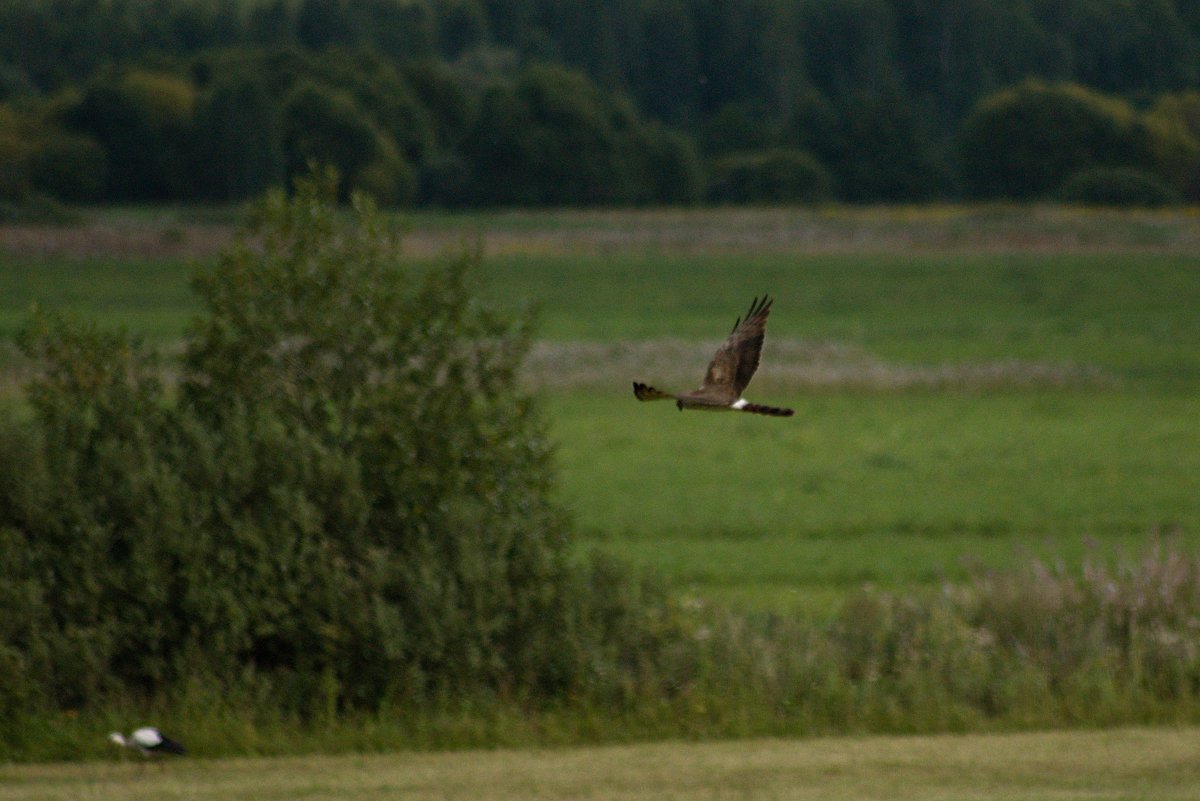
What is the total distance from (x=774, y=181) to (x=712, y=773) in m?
91.8

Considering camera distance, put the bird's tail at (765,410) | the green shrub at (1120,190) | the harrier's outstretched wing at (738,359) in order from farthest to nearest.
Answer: the green shrub at (1120,190), the harrier's outstretched wing at (738,359), the bird's tail at (765,410)

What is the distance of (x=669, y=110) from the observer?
134 metres

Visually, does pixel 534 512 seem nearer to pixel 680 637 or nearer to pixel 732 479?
pixel 680 637

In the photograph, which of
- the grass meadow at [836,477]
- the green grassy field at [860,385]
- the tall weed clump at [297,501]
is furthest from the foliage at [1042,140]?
the tall weed clump at [297,501]

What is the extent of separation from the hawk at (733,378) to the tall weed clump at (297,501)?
10.1 metres

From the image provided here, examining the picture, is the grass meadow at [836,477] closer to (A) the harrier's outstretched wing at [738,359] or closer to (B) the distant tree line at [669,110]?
(A) the harrier's outstretched wing at [738,359]

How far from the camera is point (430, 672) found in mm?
15391

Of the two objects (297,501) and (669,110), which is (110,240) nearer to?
(297,501)

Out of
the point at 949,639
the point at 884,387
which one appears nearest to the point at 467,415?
the point at 949,639

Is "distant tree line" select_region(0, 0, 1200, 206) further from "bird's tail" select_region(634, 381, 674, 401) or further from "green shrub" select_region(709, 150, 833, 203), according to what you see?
"bird's tail" select_region(634, 381, 674, 401)

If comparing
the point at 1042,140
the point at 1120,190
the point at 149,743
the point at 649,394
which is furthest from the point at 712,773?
the point at 1042,140

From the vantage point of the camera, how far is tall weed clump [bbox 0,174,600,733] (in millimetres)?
15016

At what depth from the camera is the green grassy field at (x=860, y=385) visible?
25.2m

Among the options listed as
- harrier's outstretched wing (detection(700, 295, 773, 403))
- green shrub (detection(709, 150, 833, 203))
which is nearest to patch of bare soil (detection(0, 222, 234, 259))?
green shrub (detection(709, 150, 833, 203))
